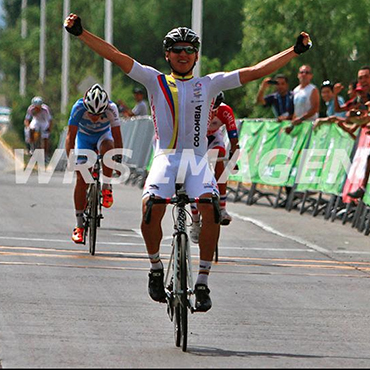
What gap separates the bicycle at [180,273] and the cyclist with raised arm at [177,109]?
7 centimetres

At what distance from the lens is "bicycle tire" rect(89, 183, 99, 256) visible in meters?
14.4

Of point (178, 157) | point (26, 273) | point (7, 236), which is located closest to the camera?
point (178, 157)

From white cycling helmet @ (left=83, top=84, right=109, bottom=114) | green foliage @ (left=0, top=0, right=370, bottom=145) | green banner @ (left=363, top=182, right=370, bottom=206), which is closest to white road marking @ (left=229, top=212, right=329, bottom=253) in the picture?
green banner @ (left=363, top=182, right=370, bottom=206)

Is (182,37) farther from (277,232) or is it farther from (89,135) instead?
(277,232)

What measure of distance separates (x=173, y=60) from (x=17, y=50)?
69.5 metres

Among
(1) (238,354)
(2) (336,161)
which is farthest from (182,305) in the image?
(2) (336,161)

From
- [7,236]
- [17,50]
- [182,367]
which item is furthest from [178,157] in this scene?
[17,50]

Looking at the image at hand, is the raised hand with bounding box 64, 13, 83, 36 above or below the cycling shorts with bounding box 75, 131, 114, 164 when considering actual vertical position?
above

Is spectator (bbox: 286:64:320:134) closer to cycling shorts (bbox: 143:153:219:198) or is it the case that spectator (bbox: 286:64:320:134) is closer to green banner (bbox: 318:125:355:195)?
green banner (bbox: 318:125:355:195)

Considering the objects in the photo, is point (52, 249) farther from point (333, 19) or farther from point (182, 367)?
point (333, 19)

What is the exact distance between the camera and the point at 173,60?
9.44m

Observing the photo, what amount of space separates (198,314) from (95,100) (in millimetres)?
4338

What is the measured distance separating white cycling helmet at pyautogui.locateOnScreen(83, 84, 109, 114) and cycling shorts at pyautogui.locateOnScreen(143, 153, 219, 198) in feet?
16.5

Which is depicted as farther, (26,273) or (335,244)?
(335,244)
